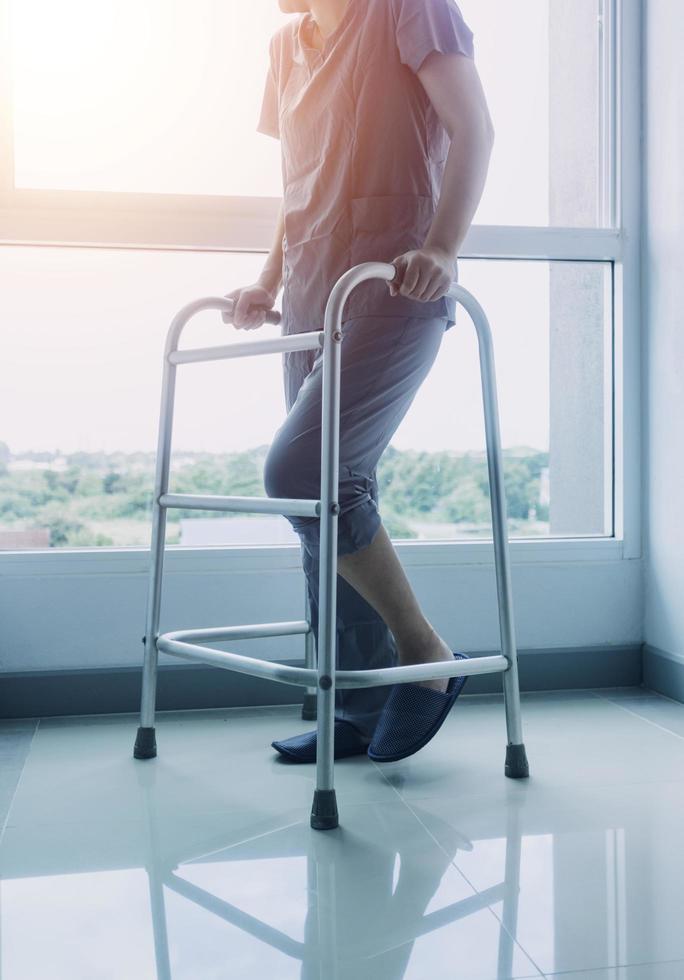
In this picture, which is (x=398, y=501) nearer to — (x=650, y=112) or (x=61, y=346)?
(x=61, y=346)

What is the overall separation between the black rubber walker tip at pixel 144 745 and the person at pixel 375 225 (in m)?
0.23

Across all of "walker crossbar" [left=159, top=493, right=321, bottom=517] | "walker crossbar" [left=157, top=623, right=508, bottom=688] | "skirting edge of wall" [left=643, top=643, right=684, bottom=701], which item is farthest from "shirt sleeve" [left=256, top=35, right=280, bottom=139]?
"skirting edge of wall" [left=643, top=643, right=684, bottom=701]

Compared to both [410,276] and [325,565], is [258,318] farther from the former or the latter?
[325,565]

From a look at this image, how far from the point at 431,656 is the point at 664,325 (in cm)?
94

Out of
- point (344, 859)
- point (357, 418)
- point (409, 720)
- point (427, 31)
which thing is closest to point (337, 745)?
point (409, 720)

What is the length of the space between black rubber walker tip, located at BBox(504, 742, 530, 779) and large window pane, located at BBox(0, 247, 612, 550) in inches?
26.6

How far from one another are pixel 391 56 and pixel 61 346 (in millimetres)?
886

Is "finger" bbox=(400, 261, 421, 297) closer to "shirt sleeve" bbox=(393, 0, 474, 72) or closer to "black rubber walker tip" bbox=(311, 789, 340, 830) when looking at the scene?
"shirt sleeve" bbox=(393, 0, 474, 72)

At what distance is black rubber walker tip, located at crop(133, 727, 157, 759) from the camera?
5.14 ft

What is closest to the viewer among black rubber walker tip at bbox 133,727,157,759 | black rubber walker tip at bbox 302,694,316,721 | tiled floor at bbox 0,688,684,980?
tiled floor at bbox 0,688,684,980

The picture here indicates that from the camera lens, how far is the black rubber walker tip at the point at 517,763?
57.4 inches

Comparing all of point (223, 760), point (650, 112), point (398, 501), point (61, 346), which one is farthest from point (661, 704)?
point (61, 346)

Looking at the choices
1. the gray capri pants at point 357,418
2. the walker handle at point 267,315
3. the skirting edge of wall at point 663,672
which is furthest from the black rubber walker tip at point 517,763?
the walker handle at point 267,315

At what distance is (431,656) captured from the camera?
1499 mm
